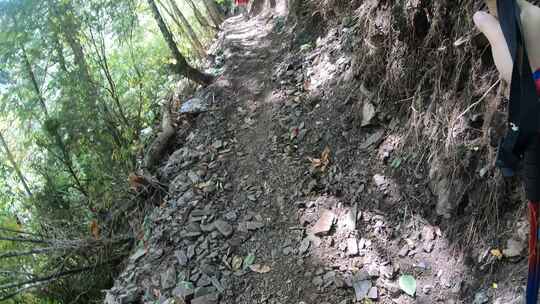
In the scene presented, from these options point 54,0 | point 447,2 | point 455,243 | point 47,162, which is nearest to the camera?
point 455,243

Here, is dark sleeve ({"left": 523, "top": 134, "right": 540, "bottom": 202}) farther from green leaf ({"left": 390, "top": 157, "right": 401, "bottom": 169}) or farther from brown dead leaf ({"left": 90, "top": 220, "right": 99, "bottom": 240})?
brown dead leaf ({"left": 90, "top": 220, "right": 99, "bottom": 240})

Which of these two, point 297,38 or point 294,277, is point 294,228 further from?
point 297,38

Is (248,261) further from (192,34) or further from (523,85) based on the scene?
(192,34)

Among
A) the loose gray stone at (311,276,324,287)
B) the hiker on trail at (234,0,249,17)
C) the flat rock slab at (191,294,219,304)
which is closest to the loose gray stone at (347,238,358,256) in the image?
the loose gray stone at (311,276,324,287)

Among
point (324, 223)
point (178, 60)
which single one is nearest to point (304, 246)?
point (324, 223)

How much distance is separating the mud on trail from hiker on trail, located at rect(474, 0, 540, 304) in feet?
3.44

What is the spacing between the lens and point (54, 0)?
6.25m

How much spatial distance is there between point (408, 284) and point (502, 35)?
2128mm

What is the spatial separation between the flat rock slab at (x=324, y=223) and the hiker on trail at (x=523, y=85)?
2.14 m

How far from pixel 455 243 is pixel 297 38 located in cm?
504

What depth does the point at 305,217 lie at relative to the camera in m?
4.00

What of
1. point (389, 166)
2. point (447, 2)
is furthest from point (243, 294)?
point (447, 2)

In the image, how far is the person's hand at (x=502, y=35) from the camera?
1486mm

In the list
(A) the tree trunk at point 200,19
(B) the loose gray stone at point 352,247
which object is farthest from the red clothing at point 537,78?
(A) the tree trunk at point 200,19
